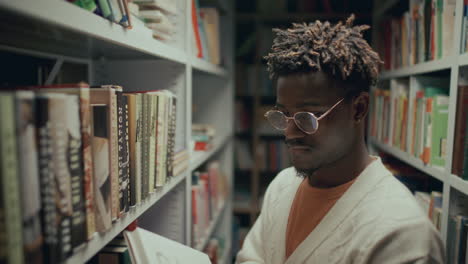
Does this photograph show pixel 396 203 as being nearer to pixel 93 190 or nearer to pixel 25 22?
pixel 93 190

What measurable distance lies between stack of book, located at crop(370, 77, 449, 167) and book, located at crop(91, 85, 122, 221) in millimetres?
1225

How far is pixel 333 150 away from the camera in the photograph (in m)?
0.95

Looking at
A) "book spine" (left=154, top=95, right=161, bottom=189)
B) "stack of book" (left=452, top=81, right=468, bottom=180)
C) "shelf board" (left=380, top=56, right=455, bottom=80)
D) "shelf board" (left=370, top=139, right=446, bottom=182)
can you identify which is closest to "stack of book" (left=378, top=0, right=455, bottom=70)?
"shelf board" (left=380, top=56, right=455, bottom=80)

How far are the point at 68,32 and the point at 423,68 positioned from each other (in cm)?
143

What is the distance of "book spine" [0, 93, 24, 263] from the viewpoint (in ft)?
1.42

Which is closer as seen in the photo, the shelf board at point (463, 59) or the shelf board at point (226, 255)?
the shelf board at point (463, 59)

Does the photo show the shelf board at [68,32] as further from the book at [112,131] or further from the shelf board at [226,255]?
the shelf board at [226,255]

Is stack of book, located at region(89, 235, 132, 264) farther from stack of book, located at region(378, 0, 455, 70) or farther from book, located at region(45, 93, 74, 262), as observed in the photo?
stack of book, located at region(378, 0, 455, 70)

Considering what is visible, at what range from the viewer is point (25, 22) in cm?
60

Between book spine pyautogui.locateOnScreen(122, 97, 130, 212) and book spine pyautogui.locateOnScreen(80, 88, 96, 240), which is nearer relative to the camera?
book spine pyautogui.locateOnScreen(80, 88, 96, 240)

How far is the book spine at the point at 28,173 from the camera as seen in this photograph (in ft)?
1.50

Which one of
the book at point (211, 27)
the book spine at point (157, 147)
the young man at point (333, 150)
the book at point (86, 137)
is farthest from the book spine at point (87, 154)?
the book at point (211, 27)

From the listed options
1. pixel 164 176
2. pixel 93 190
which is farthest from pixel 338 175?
pixel 93 190

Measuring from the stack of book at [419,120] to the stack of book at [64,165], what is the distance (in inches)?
46.2
